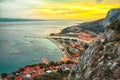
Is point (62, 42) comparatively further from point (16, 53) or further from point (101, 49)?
point (101, 49)

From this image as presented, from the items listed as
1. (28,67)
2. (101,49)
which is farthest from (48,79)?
(101,49)

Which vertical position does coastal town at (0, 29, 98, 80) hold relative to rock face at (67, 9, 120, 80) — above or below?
below

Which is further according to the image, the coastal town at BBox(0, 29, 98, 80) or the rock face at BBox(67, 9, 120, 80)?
the coastal town at BBox(0, 29, 98, 80)

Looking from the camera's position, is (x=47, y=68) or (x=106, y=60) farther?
(x=47, y=68)

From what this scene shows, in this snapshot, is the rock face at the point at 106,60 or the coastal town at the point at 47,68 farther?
the coastal town at the point at 47,68

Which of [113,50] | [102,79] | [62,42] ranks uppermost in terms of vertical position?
[113,50]

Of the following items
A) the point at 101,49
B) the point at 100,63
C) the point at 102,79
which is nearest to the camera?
the point at 102,79

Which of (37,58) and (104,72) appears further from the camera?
(37,58)

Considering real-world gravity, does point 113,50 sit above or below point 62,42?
above

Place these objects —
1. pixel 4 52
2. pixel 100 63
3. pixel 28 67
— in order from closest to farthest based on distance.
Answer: pixel 100 63 → pixel 28 67 → pixel 4 52

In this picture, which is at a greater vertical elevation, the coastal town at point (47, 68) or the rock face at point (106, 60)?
the rock face at point (106, 60)

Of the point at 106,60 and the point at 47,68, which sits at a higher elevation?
the point at 106,60
